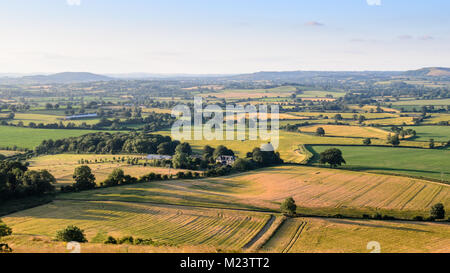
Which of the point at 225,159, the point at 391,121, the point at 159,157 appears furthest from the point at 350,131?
the point at 159,157

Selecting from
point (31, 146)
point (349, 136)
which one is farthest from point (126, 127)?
point (349, 136)

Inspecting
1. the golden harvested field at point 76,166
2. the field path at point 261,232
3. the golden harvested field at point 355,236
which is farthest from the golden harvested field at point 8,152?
the golden harvested field at point 355,236

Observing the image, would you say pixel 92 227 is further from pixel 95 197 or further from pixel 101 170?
pixel 101 170

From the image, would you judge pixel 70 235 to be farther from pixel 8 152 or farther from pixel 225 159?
pixel 8 152

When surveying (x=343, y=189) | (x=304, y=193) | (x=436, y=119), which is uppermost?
(x=436, y=119)

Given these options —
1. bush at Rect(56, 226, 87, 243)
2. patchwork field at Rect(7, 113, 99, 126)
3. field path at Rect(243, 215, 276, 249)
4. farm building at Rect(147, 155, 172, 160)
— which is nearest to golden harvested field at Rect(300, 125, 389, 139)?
farm building at Rect(147, 155, 172, 160)

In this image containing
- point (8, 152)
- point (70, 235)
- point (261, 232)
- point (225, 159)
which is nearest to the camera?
point (70, 235)

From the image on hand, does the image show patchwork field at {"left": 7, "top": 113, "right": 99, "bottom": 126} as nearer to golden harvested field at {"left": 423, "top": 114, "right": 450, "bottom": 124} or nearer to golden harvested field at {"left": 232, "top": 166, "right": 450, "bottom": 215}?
golden harvested field at {"left": 232, "top": 166, "right": 450, "bottom": 215}
